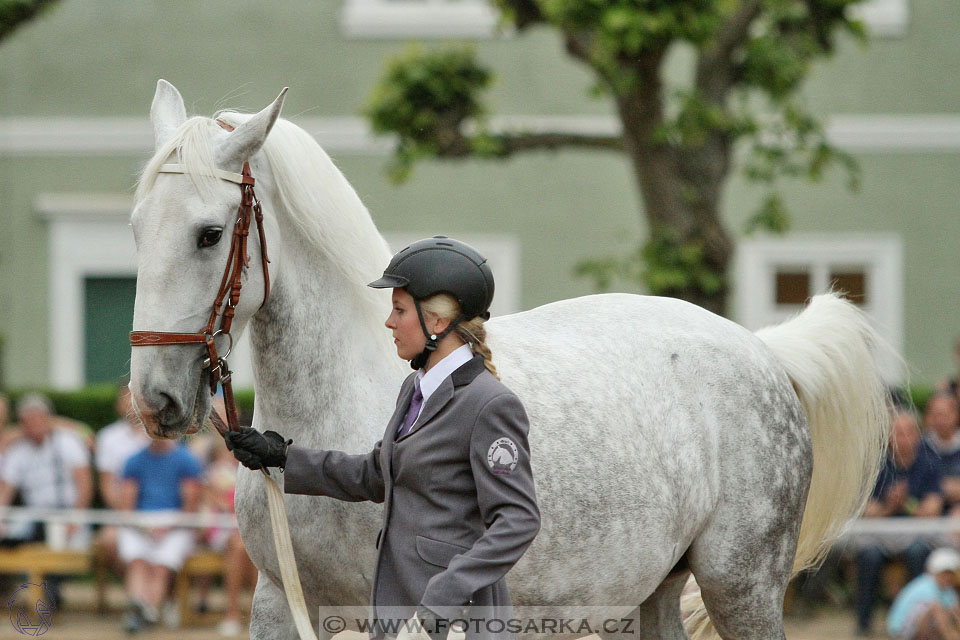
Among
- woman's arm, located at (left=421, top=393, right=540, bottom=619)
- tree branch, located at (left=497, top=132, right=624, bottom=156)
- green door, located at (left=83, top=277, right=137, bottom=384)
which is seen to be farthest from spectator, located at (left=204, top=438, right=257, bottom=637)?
woman's arm, located at (left=421, top=393, right=540, bottom=619)

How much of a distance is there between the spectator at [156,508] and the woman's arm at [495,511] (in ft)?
21.1

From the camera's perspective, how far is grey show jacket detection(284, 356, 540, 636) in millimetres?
2684

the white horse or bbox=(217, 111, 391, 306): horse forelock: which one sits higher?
bbox=(217, 111, 391, 306): horse forelock

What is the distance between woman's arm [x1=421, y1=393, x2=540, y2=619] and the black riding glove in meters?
0.62

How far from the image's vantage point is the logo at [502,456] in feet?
8.98

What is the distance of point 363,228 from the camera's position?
11.1ft

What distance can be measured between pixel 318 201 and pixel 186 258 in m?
0.47

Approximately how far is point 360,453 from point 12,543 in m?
6.69

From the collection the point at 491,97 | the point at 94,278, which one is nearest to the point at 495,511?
the point at 491,97

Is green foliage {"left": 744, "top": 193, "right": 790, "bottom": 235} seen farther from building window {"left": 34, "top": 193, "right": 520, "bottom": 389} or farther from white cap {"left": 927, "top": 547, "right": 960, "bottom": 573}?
building window {"left": 34, "top": 193, "right": 520, "bottom": 389}

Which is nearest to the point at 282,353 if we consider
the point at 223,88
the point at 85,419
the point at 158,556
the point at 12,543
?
the point at 158,556

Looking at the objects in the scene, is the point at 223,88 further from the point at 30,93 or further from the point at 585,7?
the point at 585,7

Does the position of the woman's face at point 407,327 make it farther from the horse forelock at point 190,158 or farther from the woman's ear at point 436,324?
the horse forelock at point 190,158

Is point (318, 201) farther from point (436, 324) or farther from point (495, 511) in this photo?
point (495, 511)
